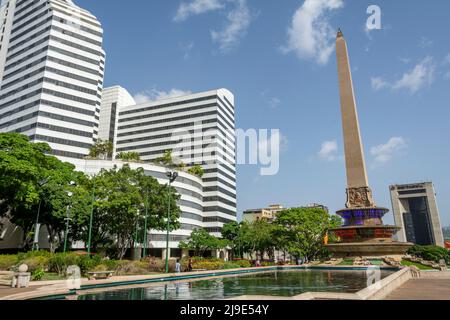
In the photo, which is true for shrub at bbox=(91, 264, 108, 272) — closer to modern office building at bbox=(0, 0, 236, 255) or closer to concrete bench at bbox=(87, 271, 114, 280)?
concrete bench at bbox=(87, 271, 114, 280)

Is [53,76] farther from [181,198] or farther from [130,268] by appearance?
[130,268]

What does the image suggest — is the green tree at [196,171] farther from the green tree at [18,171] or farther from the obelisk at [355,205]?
the green tree at [18,171]

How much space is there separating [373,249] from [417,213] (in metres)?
141

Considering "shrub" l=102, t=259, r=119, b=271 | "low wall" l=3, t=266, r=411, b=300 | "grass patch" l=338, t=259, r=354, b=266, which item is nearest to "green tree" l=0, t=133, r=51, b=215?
"shrub" l=102, t=259, r=119, b=271

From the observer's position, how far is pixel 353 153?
44625 millimetres

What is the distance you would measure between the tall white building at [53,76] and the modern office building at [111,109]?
2697cm

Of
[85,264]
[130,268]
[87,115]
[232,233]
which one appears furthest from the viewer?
[232,233]

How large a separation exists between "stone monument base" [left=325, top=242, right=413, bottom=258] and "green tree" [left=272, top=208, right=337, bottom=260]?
981 cm

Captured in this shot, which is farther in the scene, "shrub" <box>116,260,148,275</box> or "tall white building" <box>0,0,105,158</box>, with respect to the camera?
"tall white building" <box>0,0,105,158</box>

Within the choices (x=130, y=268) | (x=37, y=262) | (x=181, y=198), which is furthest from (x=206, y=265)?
(x=181, y=198)

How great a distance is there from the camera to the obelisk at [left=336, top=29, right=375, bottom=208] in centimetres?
4447
